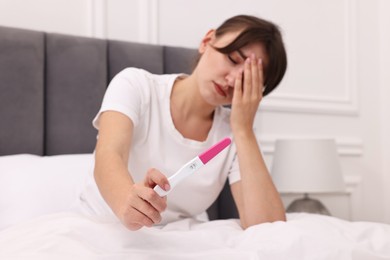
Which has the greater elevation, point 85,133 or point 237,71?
point 237,71

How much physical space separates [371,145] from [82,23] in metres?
1.62

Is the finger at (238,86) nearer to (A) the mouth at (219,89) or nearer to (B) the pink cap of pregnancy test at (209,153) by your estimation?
(A) the mouth at (219,89)

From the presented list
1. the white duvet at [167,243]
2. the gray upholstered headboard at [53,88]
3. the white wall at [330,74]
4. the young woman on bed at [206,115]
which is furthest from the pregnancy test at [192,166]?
the white wall at [330,74]

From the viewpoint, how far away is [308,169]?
2039 millimetres

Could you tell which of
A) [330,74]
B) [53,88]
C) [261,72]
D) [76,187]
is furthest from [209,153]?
[330,74]

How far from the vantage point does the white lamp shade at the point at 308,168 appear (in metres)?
2.04

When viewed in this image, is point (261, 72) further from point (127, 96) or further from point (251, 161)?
point (127, 96)

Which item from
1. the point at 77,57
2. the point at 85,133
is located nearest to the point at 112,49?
the point at 77,57

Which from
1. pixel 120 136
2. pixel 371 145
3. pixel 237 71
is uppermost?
pixel 237 71

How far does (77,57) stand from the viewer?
182 cm

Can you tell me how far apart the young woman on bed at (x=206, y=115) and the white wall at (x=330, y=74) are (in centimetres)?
83

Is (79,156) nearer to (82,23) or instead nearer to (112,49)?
(112,49)

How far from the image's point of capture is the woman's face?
129 cm

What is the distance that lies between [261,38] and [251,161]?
333mm
